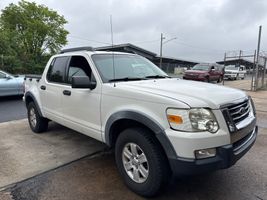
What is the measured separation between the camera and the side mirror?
11.4 feet

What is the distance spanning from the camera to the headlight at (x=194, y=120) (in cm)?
261

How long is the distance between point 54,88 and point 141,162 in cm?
243

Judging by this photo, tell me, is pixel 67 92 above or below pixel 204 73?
above

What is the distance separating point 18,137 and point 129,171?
3.19m

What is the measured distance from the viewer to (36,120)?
18.4ft

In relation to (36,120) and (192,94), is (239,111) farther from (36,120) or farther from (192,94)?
(36,120)

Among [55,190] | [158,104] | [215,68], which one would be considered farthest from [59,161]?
[215,68]

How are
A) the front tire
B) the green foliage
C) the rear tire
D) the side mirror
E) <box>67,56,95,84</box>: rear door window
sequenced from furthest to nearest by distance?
1. the green foliage
2. the rear tire
3. <box>67,56,95,84</box>: rear door window
4. the side mirror
5. the front tire

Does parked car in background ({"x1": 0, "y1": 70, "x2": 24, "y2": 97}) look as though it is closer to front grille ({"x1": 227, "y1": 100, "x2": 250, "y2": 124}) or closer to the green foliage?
front grille ({"x1": 227, "y1": 100, "x2": 250, "y2": 124})

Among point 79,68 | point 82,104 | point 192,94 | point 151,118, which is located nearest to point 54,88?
point 79,68

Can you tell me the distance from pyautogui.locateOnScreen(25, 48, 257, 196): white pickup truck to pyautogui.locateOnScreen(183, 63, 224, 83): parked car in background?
1603cm

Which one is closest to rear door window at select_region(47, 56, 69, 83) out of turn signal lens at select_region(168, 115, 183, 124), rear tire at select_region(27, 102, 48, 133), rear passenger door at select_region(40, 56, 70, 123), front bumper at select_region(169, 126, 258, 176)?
rear passenger door at select_region(40, 56, 70, 123)

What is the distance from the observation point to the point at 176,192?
10.4 ft

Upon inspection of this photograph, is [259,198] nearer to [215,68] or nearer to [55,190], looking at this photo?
[55,190]
